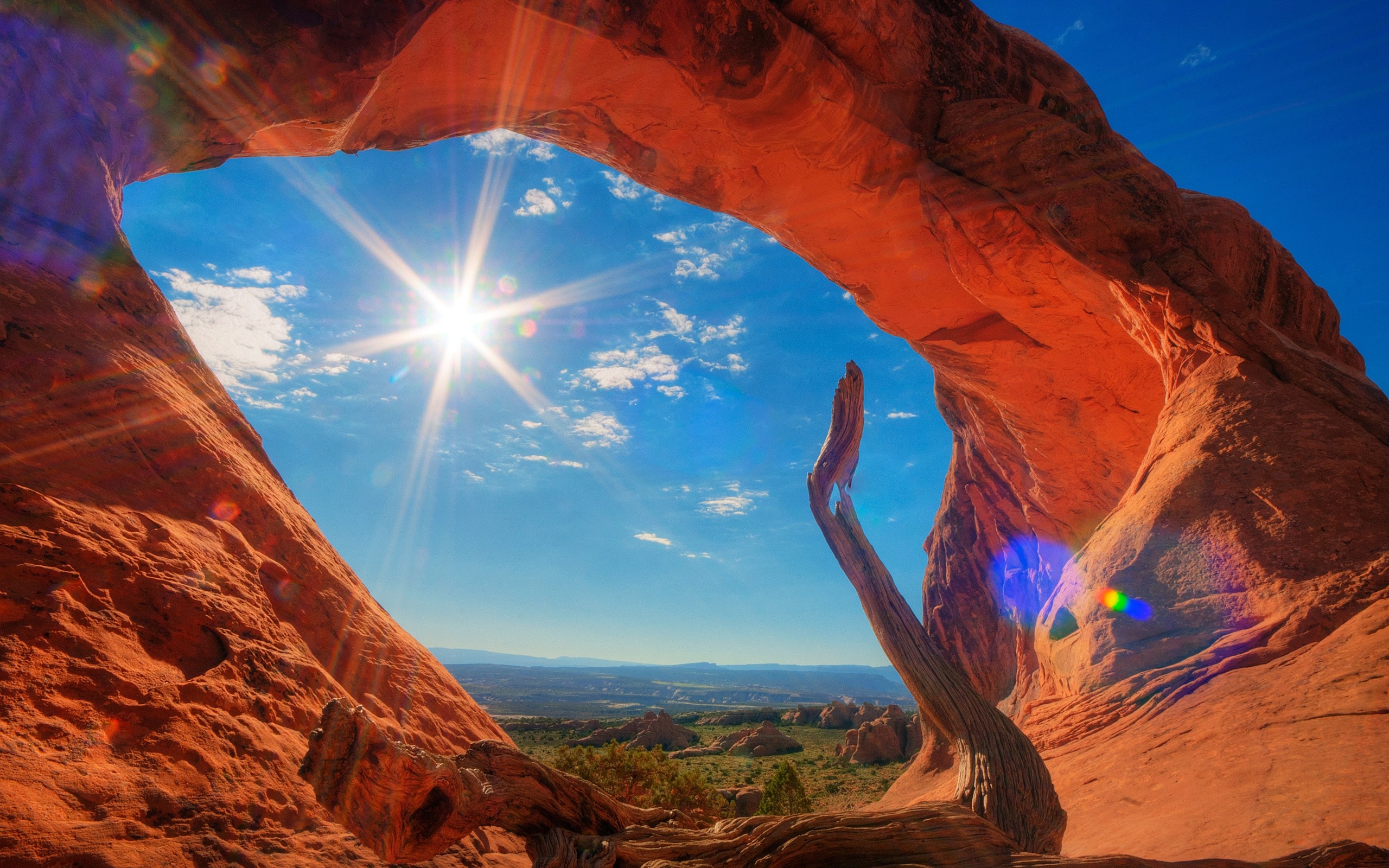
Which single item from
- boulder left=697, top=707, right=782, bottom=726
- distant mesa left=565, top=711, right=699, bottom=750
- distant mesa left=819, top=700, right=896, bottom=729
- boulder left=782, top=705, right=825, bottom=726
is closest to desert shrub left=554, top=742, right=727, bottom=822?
distant mesa left=565, top=711, right=699, bottom=750

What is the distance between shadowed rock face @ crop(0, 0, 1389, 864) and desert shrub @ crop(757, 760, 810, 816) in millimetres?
7412

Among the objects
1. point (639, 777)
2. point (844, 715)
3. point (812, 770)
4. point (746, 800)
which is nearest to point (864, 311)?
point (639, 777)

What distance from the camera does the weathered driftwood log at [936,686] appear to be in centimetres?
496

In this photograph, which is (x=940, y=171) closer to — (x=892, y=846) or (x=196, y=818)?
(x=892, y=846)

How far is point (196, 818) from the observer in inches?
116

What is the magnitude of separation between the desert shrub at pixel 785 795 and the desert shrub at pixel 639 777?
1.58 metres

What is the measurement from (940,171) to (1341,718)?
972 cm

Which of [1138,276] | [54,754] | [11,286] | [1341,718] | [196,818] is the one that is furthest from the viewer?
Result: [1138,276]

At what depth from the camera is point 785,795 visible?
18188 mm

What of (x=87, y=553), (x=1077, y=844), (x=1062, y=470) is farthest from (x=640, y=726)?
(x=87, y=553)

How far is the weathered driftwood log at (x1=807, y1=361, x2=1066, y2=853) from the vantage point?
4961 millimetres

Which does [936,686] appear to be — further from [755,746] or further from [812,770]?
[755,746]

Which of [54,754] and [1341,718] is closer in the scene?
[54,754]

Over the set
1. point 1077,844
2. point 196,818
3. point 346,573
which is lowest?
point 1077,844
